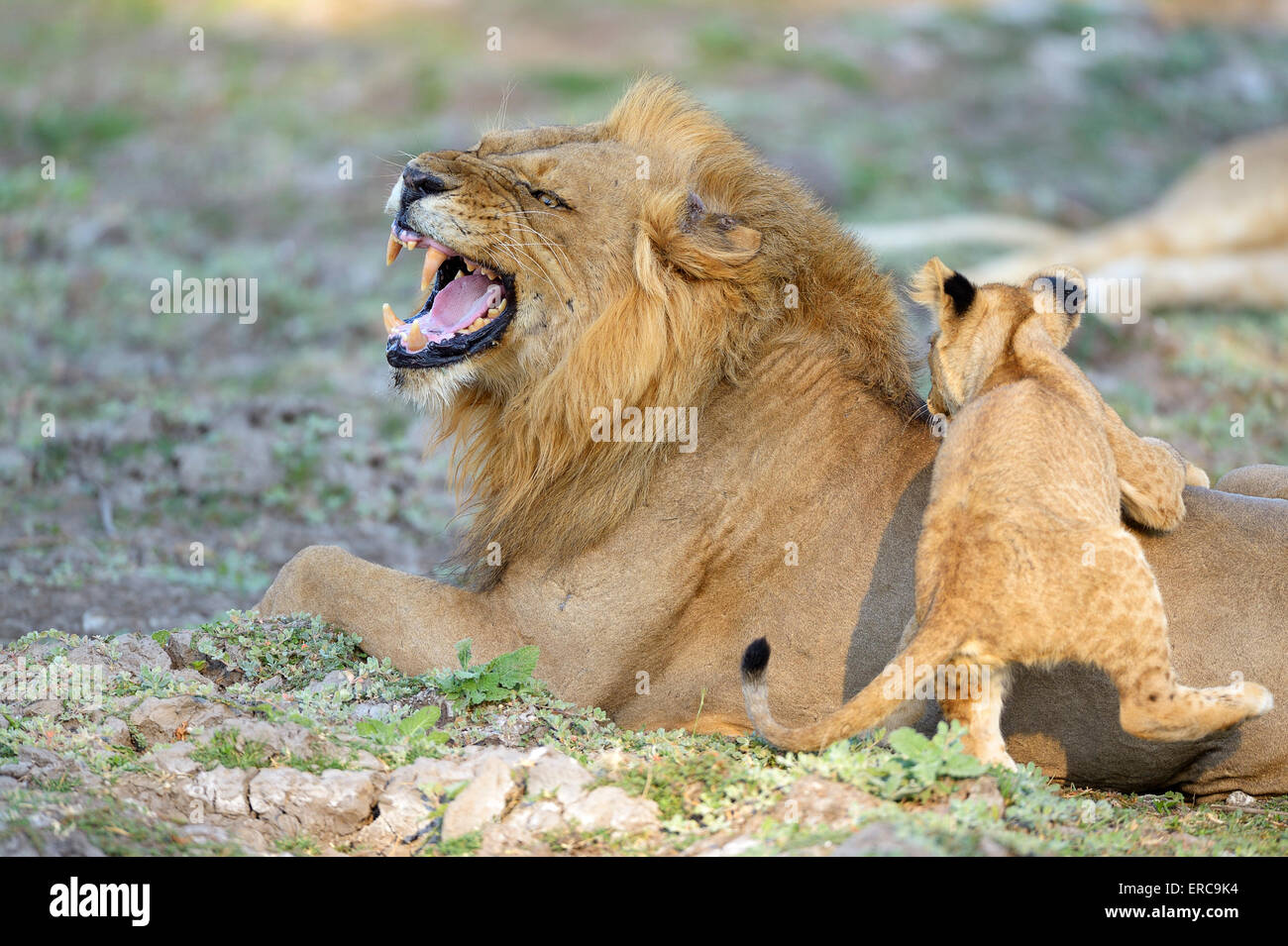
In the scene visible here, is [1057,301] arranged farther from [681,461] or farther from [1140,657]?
[681,461]

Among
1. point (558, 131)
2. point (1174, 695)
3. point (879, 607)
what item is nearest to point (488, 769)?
point (879, 607)

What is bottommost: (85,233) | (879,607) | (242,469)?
(879,607)

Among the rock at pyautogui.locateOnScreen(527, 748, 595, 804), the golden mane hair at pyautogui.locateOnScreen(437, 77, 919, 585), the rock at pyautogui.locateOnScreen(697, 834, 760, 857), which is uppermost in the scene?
the golden mane hair at pyautogui.locateOnScreen(437, 77, 919, 585)

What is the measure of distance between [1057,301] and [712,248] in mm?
1077

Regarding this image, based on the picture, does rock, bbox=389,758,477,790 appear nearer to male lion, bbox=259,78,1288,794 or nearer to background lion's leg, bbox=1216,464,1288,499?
male lion, bbox=259,78,1288,794

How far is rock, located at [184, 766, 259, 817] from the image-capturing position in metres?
3.80

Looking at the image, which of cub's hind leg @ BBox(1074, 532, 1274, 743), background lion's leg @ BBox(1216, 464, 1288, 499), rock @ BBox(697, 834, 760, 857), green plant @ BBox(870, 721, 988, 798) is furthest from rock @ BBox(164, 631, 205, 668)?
background lion's leg @ BBox(1216, 464, 1288, 499)

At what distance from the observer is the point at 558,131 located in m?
5.20

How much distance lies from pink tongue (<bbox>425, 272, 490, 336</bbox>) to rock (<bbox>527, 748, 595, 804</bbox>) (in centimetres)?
167

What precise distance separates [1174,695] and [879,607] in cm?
99

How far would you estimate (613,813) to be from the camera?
3.72 metres

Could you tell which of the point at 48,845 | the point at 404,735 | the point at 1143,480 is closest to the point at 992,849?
the point at 1143,480
